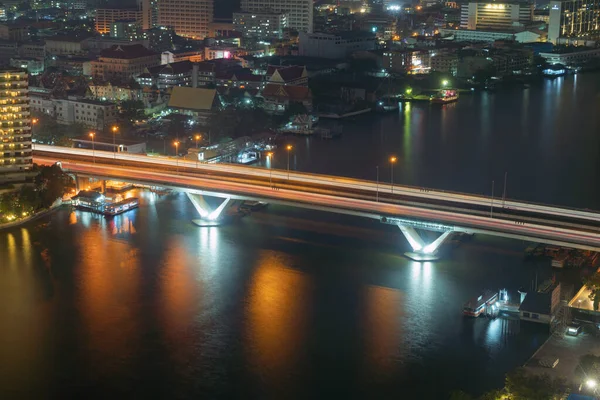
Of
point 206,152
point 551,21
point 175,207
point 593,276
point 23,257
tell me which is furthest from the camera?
point 551,21

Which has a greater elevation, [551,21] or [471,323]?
[551,21]

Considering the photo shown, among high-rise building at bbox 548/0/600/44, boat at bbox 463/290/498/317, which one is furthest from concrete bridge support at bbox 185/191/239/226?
high-rise building at bbox 548/0/600/44

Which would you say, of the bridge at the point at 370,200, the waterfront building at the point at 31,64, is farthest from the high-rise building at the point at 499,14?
the bridge at the point at 370,200

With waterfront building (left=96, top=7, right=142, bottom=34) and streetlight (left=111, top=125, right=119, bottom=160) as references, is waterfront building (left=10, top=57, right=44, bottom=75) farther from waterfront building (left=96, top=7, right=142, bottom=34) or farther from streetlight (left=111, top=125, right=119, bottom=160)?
streetlight (left=111, top=125, right=119, bottom=160)

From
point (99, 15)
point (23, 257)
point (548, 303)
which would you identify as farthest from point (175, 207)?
point (99, 15)

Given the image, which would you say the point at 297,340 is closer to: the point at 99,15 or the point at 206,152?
the point at 206,152

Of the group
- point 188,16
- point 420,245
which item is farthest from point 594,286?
point 188,16

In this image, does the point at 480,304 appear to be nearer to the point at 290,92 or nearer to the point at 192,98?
the point at 192,98

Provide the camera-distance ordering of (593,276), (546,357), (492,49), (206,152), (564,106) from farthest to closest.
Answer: (492,49), (564,106), (206,152), (593,276), (546,357)
